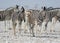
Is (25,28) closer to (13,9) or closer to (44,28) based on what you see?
(44,28)

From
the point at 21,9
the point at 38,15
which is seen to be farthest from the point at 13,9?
the point at 38,15

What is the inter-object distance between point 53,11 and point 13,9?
8297 millimetres

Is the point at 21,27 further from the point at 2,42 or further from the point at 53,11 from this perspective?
the point at 2,42

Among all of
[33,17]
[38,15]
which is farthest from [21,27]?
[33,17]

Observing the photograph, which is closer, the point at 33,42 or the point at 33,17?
the point at 33,42

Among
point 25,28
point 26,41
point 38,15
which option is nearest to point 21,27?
point 25,28

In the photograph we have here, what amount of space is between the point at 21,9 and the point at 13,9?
637 mm

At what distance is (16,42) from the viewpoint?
22125 millimetres

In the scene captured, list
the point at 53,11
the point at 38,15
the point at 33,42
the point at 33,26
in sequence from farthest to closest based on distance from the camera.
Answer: the point at 53,11, the point at 38,15, the point at 33,26, the point at 33,42

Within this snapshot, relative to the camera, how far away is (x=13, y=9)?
27.8 metres

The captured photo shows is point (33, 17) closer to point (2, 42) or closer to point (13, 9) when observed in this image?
point (13, 9)

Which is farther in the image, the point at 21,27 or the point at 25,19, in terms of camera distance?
the point at 21,27

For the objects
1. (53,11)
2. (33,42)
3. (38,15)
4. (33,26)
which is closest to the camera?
(33,42)

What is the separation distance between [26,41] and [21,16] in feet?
19.0
